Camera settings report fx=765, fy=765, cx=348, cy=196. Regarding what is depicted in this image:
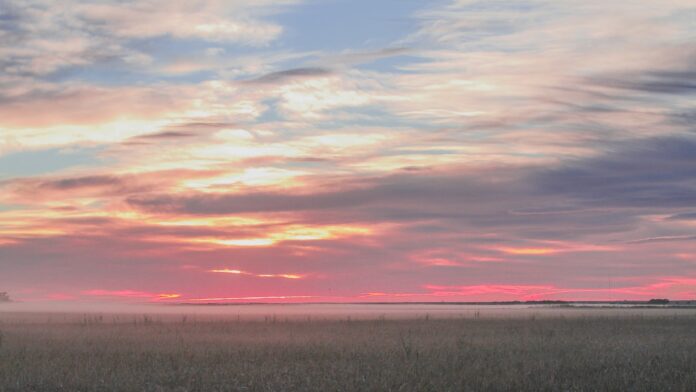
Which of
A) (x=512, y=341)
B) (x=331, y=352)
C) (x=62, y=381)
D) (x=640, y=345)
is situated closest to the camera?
(x=62, y=381)

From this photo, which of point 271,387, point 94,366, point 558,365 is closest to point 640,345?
point 558,365

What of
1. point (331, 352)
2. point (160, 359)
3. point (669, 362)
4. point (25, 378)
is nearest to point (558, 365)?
point (669, 362)

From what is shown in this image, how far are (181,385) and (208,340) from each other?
53.5ft

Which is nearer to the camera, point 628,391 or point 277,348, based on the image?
point 628,391

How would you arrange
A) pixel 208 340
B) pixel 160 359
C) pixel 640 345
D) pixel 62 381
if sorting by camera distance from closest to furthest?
1. pixel 62 381
2. pixel 160 359
3. pixel 640 345
4. pixel 208 340

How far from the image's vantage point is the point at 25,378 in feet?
71.0

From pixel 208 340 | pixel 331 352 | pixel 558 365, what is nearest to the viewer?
pixel 558 365

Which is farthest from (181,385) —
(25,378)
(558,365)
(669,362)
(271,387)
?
(669,362)

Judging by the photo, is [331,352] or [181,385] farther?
[331,352]

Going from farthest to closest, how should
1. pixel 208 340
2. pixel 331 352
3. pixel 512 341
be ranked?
1. pixel 208 340
2. pixel 512 341
3. pixel 331 352

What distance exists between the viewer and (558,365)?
2377cm

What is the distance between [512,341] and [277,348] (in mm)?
10887

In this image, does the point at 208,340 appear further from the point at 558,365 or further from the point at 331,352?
the point at 558,365

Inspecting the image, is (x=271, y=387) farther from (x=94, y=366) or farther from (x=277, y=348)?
(x=277, y=348)
